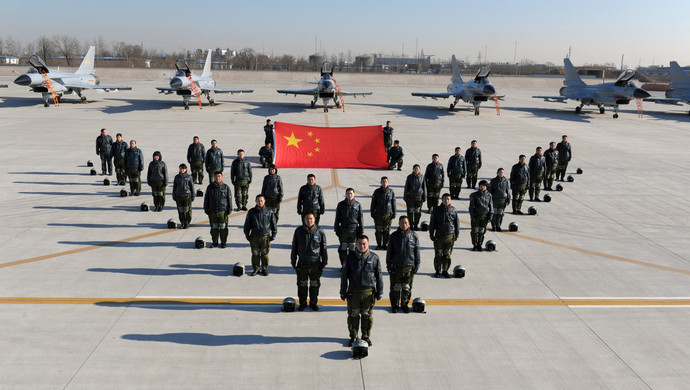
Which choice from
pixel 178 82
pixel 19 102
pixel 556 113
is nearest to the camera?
pixel 178 82

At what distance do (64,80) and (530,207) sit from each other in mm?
38982

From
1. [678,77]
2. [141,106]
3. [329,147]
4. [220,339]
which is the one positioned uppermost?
[678,77]

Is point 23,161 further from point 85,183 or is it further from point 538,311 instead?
point 538,311

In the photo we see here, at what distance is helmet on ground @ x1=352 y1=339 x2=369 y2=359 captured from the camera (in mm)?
6870

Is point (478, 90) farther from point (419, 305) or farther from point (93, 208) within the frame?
point (419, 305)

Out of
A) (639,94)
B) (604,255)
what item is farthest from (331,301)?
(639,94)

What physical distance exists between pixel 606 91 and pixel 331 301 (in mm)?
38386

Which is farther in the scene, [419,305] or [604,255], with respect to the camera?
[604,255]

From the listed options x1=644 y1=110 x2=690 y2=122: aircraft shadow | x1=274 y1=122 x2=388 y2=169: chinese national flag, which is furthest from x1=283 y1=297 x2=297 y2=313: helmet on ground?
x1=644 y1=110 x2=690 y2=122: aircraft shadow

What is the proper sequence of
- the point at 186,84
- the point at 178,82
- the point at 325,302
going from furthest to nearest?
the point at 186,84
the point at 178,82
the point at 325,302

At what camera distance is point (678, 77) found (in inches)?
1732

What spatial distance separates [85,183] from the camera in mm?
17016

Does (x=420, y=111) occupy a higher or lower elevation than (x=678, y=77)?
lower

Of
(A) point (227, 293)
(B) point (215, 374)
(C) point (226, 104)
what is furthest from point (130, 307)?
(C) point (226, 104)
